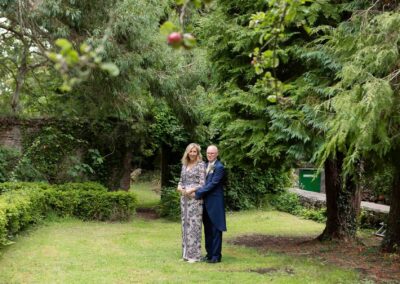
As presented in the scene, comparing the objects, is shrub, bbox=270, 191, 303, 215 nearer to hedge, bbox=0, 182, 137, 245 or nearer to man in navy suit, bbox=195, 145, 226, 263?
hedge, bbox=0, 182, 137, 245

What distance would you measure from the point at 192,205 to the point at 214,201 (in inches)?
13.0

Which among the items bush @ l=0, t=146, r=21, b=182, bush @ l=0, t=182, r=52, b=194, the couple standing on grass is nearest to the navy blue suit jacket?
the couple standing on grass

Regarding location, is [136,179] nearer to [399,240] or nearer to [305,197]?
[305,197]

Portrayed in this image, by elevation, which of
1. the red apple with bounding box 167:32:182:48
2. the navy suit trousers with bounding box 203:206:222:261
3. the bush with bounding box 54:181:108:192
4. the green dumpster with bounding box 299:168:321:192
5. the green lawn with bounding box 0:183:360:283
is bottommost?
Result: the green lawn with bounding box 0:183:360:283

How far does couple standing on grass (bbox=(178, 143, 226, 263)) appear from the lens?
25.0ft

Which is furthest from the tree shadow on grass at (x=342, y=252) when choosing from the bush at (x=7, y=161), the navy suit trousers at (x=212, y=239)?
the bush at (x=7, y=161)

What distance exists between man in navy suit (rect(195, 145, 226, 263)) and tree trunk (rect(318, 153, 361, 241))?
102 inches

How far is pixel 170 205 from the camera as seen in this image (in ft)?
44.4

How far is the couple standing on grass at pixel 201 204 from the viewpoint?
7617 millimetres

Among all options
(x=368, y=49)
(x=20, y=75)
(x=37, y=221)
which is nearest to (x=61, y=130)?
(x=20, y=75)

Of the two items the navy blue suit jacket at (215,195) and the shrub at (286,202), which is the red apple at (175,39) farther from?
the shrub at (286,202)

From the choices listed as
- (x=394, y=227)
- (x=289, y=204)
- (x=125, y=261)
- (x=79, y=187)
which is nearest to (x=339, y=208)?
(x=394, y=227)

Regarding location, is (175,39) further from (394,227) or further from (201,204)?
(394,227)

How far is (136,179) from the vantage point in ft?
77.9
